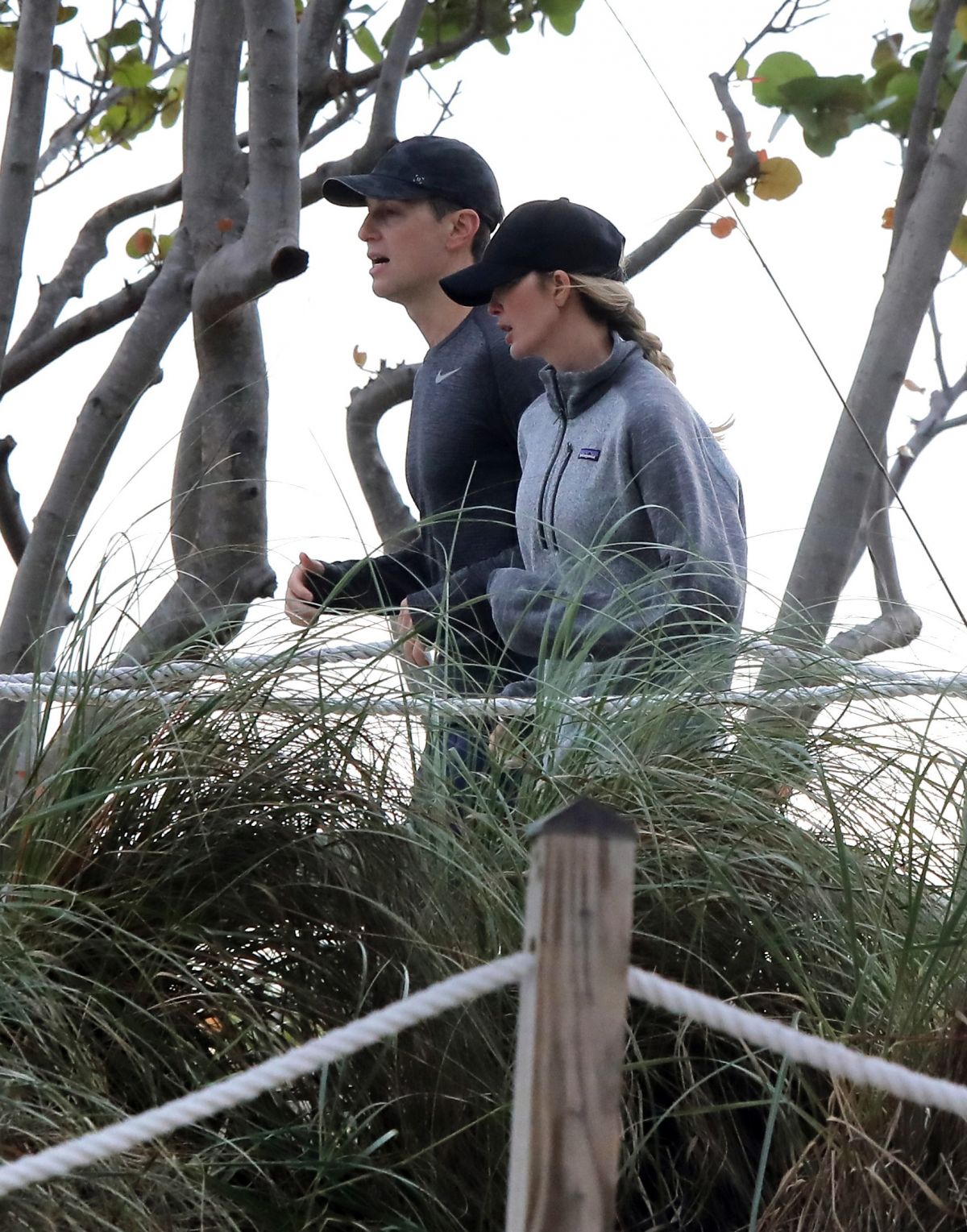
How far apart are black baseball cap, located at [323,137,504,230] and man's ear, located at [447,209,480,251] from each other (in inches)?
0.7

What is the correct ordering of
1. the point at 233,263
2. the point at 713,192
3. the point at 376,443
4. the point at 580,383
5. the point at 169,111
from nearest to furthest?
1. the point at 580,383
2. the point at 233,263
3. the point at 713,192
4. the point at 376,443
5. the point at 169,111

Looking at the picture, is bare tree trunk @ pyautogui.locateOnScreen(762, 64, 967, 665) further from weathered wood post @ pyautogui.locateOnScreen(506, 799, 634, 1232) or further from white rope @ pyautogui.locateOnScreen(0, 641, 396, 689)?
weathered wood post @ pyautogui.locateOnScreen(506, 799, 634, 1232)

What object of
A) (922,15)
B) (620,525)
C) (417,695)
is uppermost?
(922,15)

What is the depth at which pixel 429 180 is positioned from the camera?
3400 mm

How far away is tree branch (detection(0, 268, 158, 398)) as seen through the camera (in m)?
5.01

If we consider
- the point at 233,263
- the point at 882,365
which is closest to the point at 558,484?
the point at 233,263

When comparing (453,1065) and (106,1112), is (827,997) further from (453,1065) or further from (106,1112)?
(106,1112)

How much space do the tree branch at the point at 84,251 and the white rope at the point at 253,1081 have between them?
169 inches

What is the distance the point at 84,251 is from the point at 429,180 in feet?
7.58

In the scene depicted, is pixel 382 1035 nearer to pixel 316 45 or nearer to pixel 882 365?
pixel 882 365

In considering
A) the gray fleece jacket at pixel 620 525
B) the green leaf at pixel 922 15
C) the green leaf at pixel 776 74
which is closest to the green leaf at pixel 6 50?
the green leaf at pixel 776 74

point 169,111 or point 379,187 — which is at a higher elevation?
point 169,111

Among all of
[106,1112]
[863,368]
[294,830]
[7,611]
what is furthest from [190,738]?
[863,368]

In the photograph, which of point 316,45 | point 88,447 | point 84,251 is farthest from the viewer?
point 84,251
